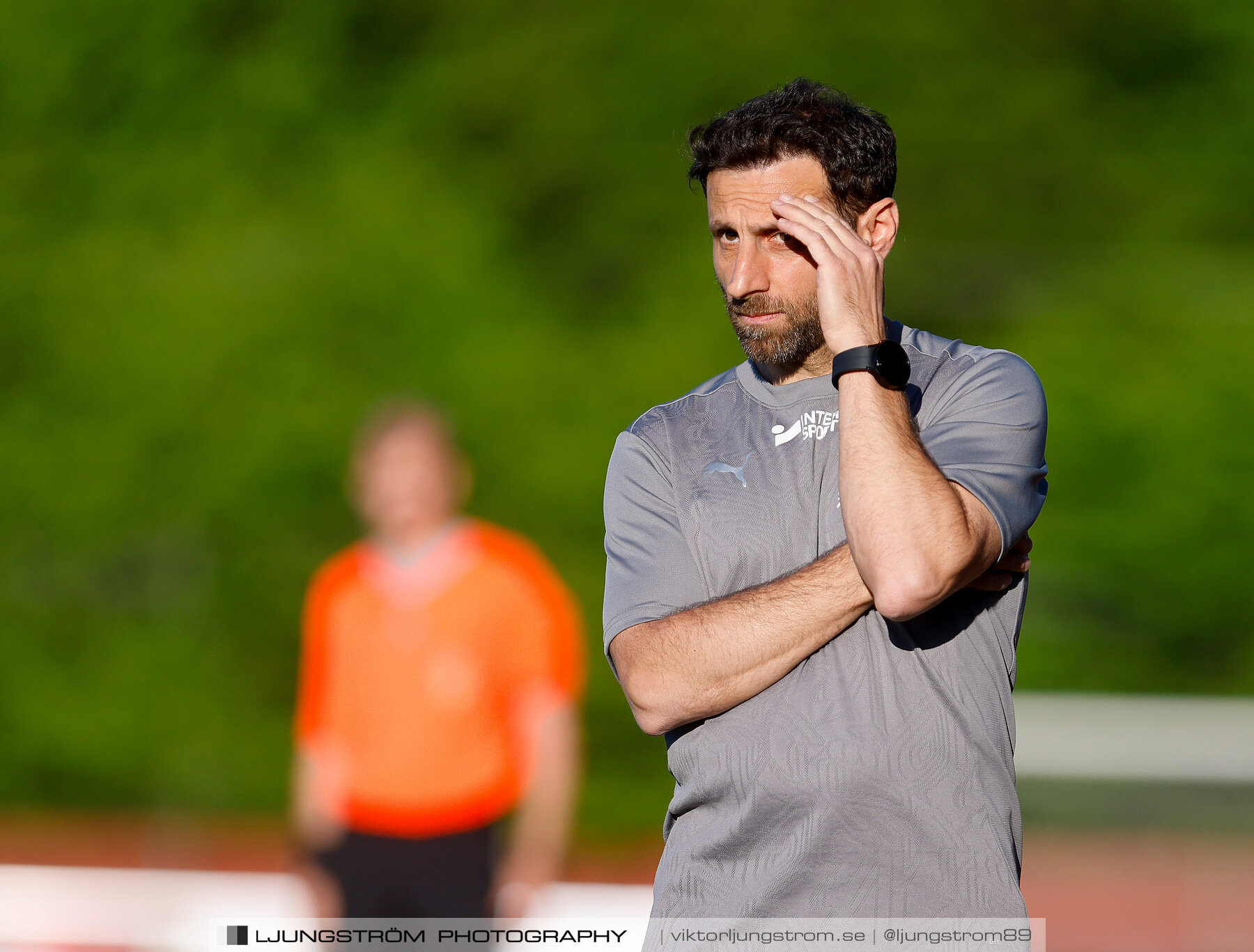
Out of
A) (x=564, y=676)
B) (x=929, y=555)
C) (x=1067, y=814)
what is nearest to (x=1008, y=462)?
(x=929, y=555)

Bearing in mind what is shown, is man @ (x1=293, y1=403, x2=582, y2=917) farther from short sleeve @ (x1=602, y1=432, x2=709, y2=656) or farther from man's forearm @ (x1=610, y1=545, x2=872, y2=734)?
man's forearm @ (x1=610, y1=545, x2=872, y2=734)

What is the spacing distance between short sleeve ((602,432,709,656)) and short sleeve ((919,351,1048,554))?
43 centimetres

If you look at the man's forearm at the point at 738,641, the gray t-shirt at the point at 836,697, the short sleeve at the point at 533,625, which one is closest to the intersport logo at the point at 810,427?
the gray t-shirt at the point at 836,697

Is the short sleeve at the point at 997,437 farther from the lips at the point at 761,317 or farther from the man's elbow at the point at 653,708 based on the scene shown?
the man's elbow at the point at 653,708

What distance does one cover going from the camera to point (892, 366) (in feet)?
6.48

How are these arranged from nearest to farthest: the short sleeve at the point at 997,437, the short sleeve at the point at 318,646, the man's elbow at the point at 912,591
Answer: the man's elbow at the point at 912,591
the short sleeve at the point at 997,437
the short sleeve at the point at 318,646

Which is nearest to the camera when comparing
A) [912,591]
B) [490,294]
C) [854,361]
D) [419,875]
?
[912,591]

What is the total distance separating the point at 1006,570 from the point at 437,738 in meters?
2.34

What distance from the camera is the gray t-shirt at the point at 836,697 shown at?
194 cm

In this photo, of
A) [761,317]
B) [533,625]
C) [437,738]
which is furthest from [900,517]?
[437,738]

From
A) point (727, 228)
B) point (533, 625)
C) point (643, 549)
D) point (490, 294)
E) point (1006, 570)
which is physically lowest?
point (1006, 570)

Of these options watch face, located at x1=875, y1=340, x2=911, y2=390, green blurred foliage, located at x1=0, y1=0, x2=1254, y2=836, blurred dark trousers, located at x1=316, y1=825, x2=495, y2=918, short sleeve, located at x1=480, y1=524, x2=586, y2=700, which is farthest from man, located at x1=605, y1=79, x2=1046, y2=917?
green blurred foliage, located at x1=0, y1=0, x2=1254, y2=836

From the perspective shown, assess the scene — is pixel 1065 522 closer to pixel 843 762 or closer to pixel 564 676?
pixel 564 676

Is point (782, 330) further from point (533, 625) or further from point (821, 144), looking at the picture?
point (533, 625)
